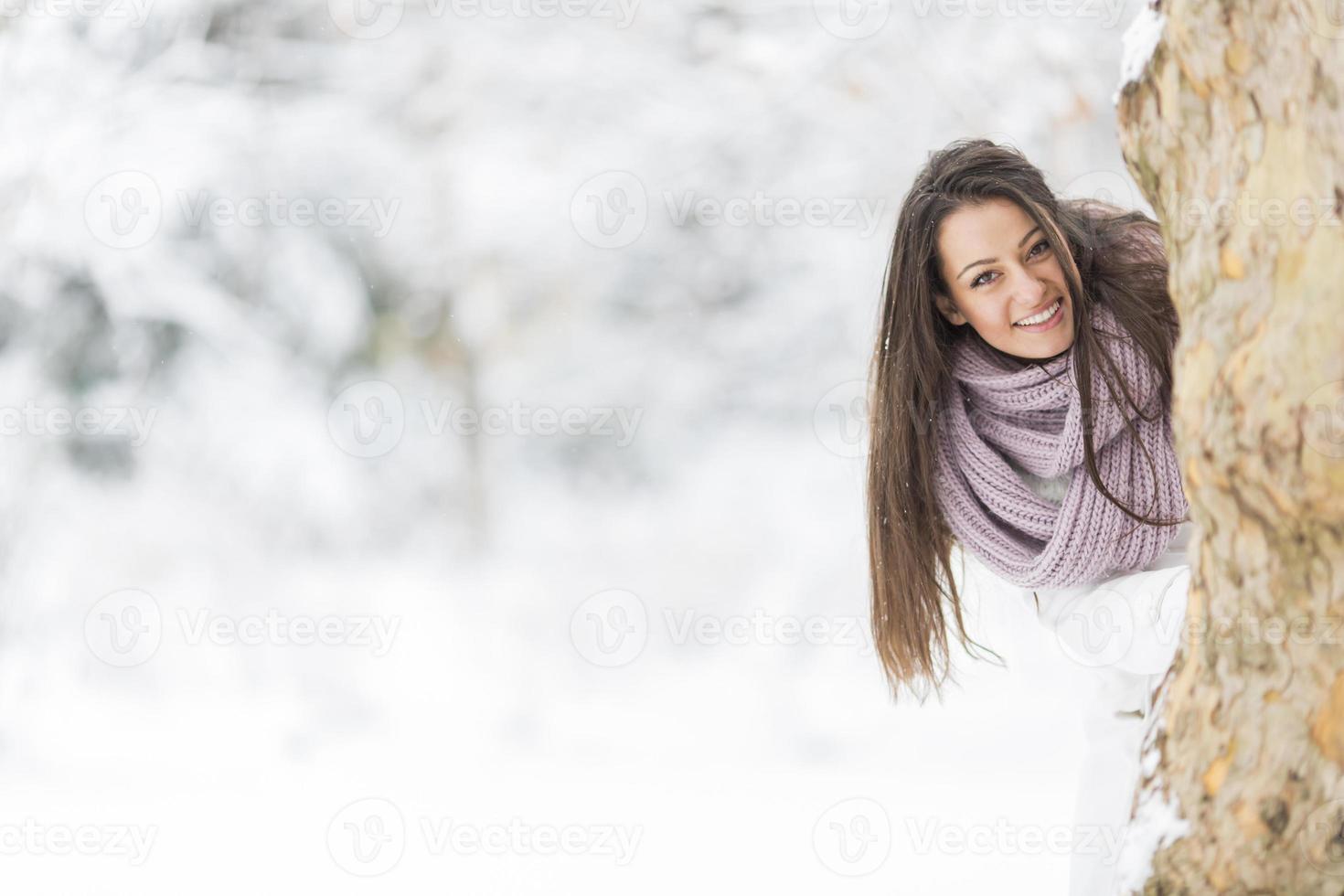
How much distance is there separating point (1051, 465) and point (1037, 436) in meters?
0.05

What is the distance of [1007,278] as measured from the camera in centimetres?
200

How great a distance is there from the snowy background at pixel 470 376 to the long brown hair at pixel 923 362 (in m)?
2.80

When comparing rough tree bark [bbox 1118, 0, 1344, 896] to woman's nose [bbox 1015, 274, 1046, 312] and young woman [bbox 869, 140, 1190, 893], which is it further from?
woman's nose [bbox 1015, 274, 1046, 312]

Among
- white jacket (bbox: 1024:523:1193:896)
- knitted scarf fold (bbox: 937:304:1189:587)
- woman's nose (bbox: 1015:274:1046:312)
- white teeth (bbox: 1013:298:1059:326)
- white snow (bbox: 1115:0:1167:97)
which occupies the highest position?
white snow (bbox: 1115:0:1167:97)

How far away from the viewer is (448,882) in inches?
128

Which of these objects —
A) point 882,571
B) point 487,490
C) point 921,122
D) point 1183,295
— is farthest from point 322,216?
point 1183,295

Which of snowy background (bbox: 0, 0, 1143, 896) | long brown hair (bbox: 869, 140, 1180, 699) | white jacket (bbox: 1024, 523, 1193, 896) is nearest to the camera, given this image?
white jacket (bbox: 1024, 523, 1193, 896)

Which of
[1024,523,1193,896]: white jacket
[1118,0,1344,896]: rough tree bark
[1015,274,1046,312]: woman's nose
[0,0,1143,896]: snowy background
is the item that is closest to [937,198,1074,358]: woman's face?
[1015,274,1046,312]: woman's nose

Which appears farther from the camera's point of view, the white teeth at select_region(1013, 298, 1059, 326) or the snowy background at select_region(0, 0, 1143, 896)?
the snowy background at select_region(0, 0, 1143, 896)

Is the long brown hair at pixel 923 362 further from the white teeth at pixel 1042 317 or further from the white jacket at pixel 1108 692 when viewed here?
the white jacket at pixel 1108 692

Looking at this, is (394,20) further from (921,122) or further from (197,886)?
(197,886)

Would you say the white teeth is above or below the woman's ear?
below

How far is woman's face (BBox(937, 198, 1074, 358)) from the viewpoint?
6.47 ft

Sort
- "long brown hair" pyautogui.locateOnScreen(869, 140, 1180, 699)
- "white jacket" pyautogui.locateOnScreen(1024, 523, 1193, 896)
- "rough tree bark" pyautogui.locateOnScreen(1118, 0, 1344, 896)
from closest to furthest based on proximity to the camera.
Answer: "rough tree bark" pyautogui.locateOnScreen(1118, 0, 1344, 896), "white jacket" pyautogui.locateOnScreen(1024, 523, 1193, 896), "long brown hair" pyautogui.locateOnScreen(869, 140, 1180, 699)
